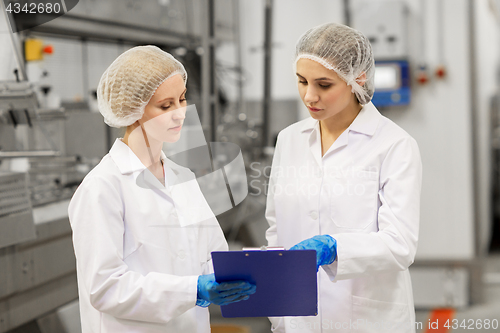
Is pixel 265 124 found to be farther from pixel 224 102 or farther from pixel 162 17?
pixel 162 17

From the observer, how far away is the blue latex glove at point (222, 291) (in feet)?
3.10

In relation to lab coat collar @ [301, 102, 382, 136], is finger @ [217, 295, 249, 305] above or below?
below

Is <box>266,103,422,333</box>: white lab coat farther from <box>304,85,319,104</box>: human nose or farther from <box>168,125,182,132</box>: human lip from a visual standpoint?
<box>168,125,182,132</box>: human lip

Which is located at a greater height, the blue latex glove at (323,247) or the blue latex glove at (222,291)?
the blue latex glove at (323,247)

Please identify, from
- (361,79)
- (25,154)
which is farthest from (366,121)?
(25,154)

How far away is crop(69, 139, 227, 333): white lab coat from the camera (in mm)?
953

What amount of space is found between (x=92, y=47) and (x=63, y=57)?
24cm

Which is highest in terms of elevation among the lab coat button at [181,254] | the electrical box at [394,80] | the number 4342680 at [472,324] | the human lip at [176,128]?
the electrical box at [394,80]

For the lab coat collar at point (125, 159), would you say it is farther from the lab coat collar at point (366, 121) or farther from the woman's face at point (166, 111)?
the lab coat collar at point (366, 121)

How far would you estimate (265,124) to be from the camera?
79.7 inches

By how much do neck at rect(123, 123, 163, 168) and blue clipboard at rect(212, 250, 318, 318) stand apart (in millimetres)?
311

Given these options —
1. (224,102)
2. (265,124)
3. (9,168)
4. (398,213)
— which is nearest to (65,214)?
(9,168)

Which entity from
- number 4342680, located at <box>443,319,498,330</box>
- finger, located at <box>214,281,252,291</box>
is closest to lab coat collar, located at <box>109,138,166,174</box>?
finger, located at <box>214,281,252,291</box>

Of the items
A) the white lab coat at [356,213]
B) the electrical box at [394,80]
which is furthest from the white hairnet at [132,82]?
the electrical box at [394,80]
